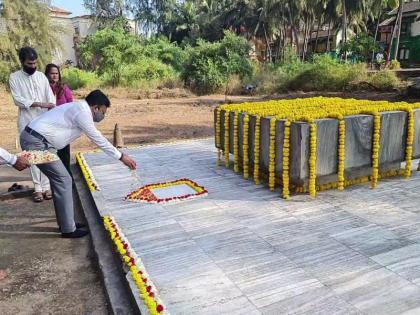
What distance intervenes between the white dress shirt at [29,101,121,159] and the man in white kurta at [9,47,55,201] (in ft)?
4.05

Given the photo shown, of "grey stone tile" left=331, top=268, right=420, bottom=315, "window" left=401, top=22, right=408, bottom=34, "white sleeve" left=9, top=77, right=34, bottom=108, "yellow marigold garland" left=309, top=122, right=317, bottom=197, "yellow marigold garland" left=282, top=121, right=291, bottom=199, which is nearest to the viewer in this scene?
"grey stone tile" left=331, top=268, right=420, bottom=315

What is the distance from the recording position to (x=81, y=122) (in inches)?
158

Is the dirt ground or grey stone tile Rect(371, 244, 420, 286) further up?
the dirt ground

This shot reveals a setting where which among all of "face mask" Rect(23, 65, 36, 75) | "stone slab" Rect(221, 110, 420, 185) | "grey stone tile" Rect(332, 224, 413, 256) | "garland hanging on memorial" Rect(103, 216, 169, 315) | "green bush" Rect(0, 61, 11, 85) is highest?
"green bush" Rect(0, 61, 11, 85)

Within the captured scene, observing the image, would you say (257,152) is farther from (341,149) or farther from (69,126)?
(69,126)

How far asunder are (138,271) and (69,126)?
1804mm

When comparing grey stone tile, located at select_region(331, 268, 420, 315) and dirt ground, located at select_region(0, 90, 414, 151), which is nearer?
grey stone tile, located at select_region(331, 268, 420, 315)

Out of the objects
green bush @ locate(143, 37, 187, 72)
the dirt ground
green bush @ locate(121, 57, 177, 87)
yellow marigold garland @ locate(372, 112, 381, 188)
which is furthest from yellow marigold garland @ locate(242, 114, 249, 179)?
green bush @ locate(143, 37, 187, 72)

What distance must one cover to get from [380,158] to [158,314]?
3.96 m

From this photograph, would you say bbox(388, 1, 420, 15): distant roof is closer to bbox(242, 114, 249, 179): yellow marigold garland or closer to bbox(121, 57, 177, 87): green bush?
bbox(121, 57, 177, 87): green bush

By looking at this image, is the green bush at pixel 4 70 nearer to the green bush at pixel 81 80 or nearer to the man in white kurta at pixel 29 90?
the green bush at pixel 81 80

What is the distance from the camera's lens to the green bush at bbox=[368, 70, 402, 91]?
19.8 m

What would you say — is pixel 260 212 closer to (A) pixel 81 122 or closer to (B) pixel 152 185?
(B) pixel 152 185

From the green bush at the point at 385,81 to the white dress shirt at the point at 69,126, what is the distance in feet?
62.1
